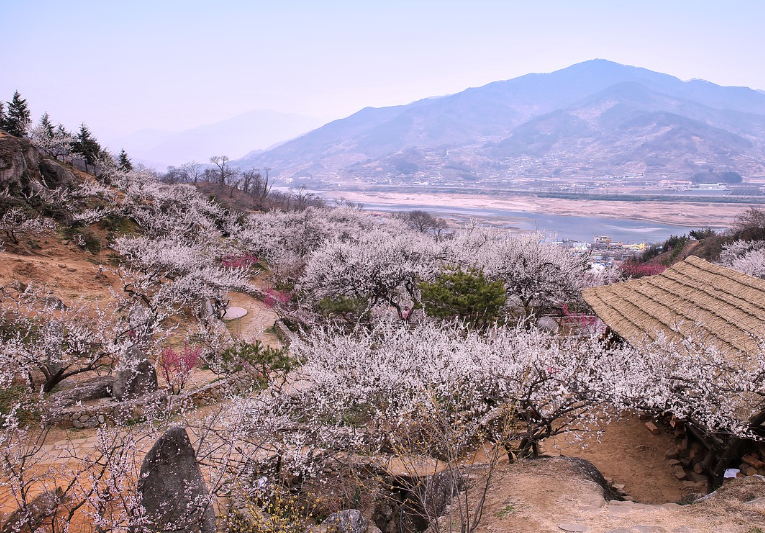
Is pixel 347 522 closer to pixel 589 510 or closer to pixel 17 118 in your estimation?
pixel 589 510

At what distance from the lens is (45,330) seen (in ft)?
37.8

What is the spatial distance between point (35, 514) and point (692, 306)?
43.8ft

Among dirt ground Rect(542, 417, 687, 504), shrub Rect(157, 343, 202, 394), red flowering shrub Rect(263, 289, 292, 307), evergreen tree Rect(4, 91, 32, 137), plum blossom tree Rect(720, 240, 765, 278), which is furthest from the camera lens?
evergreen tree Rect(4, 91, 32, 137)

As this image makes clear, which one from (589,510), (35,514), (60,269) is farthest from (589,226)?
(35,514)

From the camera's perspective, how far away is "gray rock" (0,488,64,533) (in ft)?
18.4

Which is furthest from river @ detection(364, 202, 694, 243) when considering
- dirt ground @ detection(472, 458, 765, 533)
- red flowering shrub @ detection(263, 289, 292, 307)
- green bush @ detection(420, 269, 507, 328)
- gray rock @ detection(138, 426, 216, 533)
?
gray rock @ detection(138, 426, 216, 533)

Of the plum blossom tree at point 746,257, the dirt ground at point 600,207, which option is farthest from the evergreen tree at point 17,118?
the dirt ground at point 600,207

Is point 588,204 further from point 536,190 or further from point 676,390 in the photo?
point 676,390

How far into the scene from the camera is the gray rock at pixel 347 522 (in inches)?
258

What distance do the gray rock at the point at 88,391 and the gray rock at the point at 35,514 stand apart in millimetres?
4547

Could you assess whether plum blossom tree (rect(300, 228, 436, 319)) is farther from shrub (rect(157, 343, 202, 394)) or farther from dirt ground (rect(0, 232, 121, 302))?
dirt ground (rect(0, 232, 121, 302))

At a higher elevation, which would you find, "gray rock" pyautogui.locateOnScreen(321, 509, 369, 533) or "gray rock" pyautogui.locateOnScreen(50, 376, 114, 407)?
"gray rock" pyautogui.locateOnScreen(50, 376, 114, 407)

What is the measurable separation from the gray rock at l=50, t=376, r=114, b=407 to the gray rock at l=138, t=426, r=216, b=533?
219 inches

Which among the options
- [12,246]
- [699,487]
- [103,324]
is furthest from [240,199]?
[699,487]
